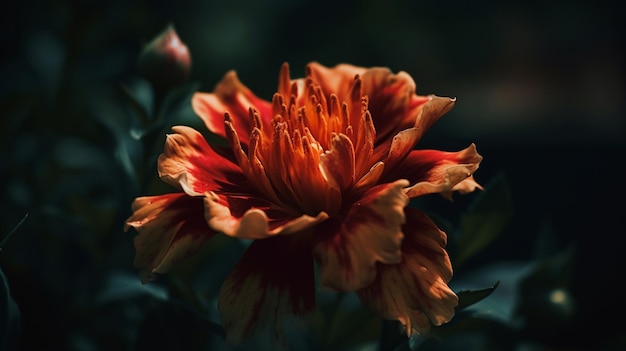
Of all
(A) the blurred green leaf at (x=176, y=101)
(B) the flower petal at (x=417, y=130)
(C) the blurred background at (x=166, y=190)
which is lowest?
(C) the blurred background at (x=166, y=190)

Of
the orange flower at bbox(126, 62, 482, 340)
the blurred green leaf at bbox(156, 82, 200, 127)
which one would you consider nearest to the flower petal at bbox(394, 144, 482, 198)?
the orange flower at bbox(126, 62, 482, 340)

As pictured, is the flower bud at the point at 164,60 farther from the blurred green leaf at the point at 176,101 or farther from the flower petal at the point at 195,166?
the flower petal at the point at 195,166

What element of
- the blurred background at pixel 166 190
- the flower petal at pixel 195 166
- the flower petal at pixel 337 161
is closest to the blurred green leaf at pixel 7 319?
the blurred background at pixel 166 190

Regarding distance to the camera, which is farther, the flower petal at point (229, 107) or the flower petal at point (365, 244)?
the flower petal at point (229, 107)

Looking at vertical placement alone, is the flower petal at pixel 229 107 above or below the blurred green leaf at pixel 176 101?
above

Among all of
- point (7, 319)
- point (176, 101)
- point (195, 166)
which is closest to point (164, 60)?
point (176, 101)

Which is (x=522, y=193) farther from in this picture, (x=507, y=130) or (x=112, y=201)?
(x=507, y=130)
